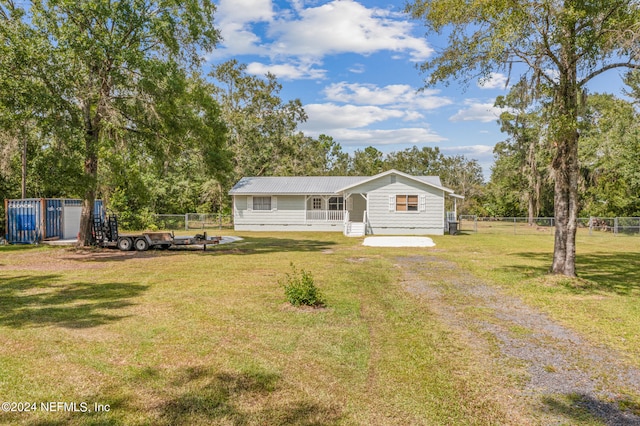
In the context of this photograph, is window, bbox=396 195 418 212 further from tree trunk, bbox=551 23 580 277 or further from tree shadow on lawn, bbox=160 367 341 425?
tree shadow on lawn, bbox=160 367 341 425

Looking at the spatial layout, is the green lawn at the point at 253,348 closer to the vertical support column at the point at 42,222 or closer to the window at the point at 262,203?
the vertical support column at the point at 42,222

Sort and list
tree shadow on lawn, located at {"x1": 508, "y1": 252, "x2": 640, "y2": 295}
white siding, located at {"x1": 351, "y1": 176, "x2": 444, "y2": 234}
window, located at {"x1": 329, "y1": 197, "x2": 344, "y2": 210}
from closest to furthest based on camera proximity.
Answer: tree shadow on lawn, located at {"x1": 508, "y1": 252, "x2": 640, "y2": 295}, white siding, located at {"x1": 351, "y1": 176, "x2": 444, "y2": 234}, window, located at {"x1": 329, "y1": 197, "x2": 344, "y2": 210}

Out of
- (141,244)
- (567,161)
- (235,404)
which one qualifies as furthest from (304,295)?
(141,244)

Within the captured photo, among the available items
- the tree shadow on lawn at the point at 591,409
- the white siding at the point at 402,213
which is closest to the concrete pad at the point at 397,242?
the white siding at the point at 402,213

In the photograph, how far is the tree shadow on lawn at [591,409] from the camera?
3.77 metres

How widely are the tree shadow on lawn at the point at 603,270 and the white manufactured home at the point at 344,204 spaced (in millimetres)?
9833

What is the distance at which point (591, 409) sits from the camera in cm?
396

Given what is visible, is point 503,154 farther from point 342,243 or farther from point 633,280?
point 633,280

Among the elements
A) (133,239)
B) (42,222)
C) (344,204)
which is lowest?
(133,239)

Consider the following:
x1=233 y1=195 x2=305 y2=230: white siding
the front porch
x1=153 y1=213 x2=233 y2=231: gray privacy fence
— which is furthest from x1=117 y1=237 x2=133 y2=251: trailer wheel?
the front porch

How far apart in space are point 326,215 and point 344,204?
4.94ft

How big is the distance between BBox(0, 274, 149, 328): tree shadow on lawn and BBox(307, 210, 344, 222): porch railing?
64.5ft

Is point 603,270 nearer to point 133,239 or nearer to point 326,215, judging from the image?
point 133,239

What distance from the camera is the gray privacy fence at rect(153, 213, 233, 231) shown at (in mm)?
29891
